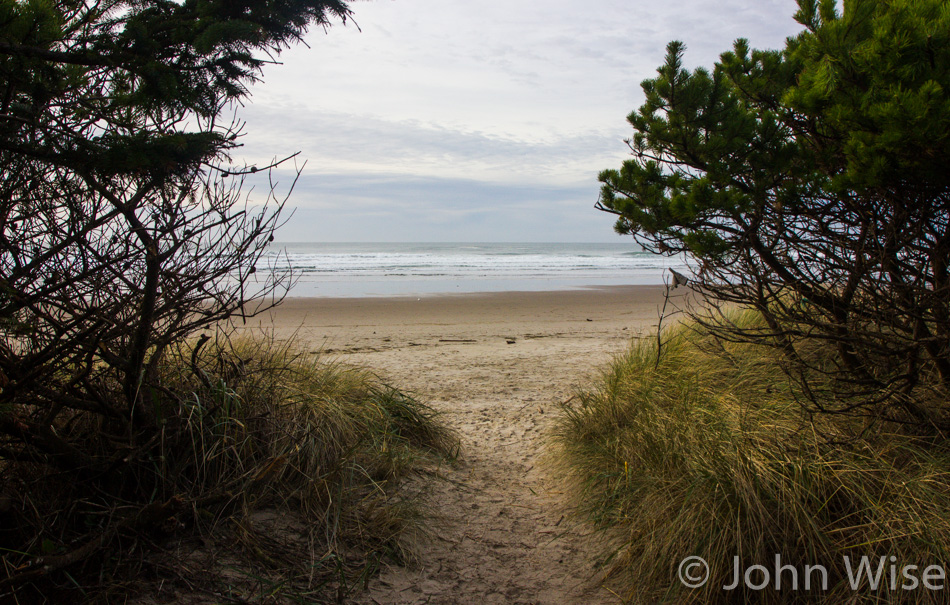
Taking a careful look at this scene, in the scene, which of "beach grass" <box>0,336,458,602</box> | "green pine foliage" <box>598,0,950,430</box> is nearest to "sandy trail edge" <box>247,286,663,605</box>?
"beach grass" <box>0,336,458,602</box>

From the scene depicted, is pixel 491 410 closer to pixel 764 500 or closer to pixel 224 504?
pixel 224 504

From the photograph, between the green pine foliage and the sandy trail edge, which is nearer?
the green pine foliage

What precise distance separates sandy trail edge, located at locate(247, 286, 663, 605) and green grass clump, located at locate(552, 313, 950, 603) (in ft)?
1.05

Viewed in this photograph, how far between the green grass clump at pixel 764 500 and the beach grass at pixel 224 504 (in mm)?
1264

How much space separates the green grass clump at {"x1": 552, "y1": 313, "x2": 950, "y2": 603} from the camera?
2523 millimetres

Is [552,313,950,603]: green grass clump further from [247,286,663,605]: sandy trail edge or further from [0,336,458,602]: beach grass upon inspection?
[0,336,458,602]: beach grass

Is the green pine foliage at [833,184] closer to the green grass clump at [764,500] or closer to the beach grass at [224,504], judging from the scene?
the green grass clump at [764,500]

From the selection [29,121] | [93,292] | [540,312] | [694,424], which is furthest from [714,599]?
[540,312]

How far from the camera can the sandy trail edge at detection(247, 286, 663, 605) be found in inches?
122

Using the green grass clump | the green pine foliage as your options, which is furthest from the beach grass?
the green pine foliage

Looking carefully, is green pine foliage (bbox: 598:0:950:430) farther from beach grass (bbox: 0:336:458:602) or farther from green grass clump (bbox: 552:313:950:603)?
beach grass (bbox: 0:336:458:602)

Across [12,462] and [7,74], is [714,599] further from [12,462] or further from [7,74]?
[7,74]

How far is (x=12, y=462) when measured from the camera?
8.87ft

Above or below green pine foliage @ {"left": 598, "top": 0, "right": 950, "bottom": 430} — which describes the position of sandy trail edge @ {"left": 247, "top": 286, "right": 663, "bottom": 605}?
below
